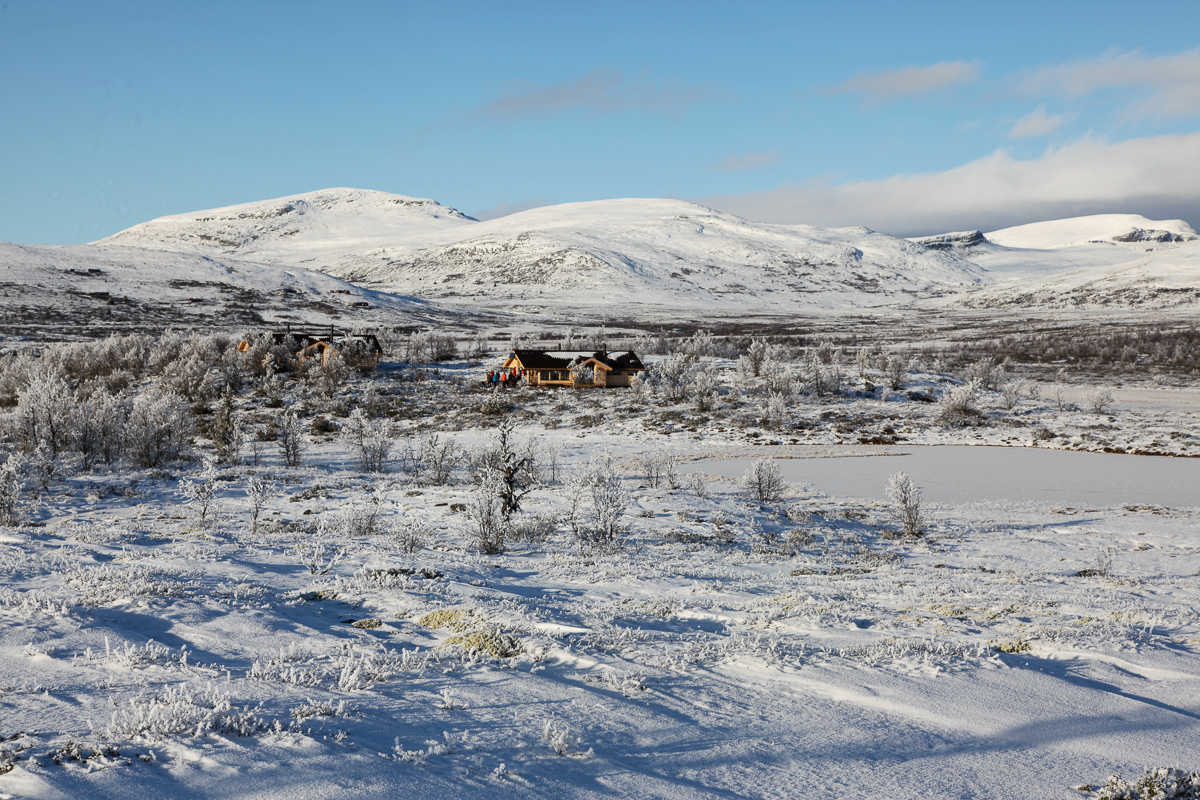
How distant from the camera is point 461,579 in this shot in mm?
10352

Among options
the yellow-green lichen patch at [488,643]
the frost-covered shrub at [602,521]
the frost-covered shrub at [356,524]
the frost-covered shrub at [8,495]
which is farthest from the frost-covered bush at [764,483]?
the frost-covered shrub at [8,495]

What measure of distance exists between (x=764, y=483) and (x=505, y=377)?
32137 mm

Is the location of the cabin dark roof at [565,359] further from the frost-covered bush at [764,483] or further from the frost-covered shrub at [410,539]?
the frost-covered shrub at [410,539]

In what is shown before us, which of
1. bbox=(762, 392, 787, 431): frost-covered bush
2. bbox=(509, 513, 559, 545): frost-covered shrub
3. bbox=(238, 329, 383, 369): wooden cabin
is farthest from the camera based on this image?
bbox=(238, 329, 383, 369): wooden cabin

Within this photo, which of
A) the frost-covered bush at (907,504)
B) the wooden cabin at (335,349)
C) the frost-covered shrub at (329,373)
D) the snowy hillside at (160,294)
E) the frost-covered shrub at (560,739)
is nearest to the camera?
the frost-covered shrub at (560,739)

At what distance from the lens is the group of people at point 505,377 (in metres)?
51.5

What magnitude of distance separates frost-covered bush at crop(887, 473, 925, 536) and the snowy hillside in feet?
265

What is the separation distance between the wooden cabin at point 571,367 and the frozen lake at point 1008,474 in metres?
21.4

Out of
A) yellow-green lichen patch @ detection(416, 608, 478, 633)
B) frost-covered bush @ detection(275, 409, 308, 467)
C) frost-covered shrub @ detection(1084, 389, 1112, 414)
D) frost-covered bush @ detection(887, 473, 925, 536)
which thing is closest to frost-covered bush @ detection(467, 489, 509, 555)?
yellow-green lichen patch @ detection(416, 608, 478, 633)

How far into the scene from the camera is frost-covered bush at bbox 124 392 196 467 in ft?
84.9

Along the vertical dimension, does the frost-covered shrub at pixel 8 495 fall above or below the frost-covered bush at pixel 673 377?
below

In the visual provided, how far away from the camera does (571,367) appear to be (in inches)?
2037

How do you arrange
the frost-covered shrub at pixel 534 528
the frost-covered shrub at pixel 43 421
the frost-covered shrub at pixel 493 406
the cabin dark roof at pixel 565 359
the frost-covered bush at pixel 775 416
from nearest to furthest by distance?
the frost-covered shrub at pixel 534 528 → the frost-covered shrub at pixel 43 421 → the frost-covered bush at pixel 775 416 → the frost-covered shrub at pixel 493 406 → the cabin dark roof at pixel 565 359

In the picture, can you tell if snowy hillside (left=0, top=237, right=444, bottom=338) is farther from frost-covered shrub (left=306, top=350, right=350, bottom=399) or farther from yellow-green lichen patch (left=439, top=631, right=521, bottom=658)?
yellow-green lichen patch (left=439, top=631, right=521, bottom=658)
